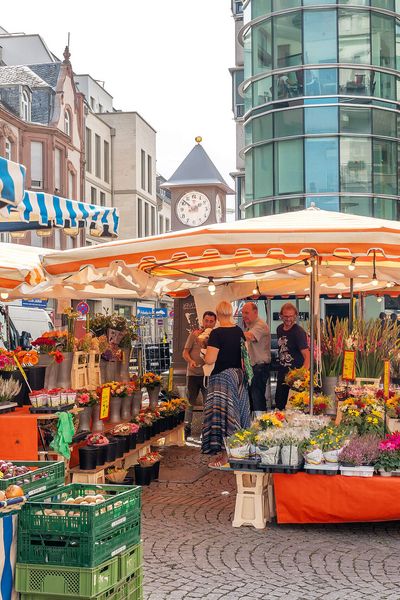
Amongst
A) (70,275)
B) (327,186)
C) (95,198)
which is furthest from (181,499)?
(95,198)

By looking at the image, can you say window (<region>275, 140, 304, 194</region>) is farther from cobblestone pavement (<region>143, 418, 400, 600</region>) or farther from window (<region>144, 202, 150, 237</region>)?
window (<region>144, 202, 150, 237</region>)

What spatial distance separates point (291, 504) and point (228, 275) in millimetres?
4816

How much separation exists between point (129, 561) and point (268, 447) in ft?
9.21

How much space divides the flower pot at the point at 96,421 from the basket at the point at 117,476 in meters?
0.62

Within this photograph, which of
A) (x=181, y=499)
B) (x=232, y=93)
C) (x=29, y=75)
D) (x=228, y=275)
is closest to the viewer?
(x=181, y=499)

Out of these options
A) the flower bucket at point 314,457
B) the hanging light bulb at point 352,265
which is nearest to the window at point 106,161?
the hanging light bulb at point 352,265

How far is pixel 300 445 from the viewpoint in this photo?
6918 mm

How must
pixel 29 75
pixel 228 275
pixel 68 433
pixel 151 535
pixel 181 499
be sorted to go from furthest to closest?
1. pixel 29 75
2. pixel 228 275
3. pixel 181 499
4. pixel 68 433
5. pixel 151 535

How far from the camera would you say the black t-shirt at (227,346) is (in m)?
8.73

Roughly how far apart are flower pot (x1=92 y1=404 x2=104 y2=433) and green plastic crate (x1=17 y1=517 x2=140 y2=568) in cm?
469

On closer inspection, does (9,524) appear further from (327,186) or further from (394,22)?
(394,22)

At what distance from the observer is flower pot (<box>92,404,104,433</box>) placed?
349 inches

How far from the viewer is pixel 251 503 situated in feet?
23.1

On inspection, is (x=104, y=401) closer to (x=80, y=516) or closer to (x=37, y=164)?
(x=80, y=516)
